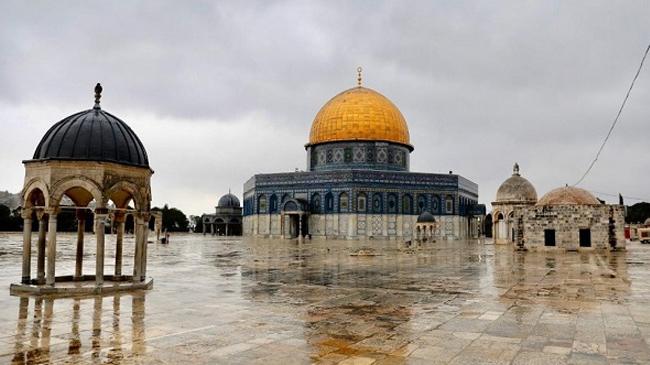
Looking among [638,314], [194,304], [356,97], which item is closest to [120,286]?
[194,304]

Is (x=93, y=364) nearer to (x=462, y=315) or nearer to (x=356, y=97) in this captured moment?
(x=462, y=315)

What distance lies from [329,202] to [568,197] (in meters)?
23.2

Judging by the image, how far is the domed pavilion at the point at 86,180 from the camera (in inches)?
391

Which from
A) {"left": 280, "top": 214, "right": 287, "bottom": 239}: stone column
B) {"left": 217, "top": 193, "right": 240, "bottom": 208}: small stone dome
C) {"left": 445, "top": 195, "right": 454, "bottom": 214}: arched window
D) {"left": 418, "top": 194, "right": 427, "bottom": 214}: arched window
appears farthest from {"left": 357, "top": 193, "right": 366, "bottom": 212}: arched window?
{"left": 217, "top": 193, "right": 240, "bottom": 208}: small stone dome

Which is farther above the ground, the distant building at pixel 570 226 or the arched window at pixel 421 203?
the arched window at pixel 421 203

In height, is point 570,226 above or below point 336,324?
above

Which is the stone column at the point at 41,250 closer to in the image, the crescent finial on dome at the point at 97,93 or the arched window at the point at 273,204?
the crescent finial on dome at the point at 97,93

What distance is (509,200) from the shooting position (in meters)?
41.4

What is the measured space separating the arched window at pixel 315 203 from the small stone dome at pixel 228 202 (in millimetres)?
23441

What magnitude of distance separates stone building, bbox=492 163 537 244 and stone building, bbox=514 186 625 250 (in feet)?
35.2

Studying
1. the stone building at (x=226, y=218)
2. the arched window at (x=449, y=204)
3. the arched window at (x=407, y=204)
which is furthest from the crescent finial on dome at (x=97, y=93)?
the stone building at (x=226, y=218)

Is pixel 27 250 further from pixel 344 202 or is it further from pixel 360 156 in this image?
pixel 360 156

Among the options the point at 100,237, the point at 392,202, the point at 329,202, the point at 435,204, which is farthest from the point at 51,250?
the point at 435,204

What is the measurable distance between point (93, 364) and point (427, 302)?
552 cm
